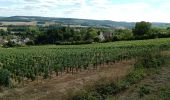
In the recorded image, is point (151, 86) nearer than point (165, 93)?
No

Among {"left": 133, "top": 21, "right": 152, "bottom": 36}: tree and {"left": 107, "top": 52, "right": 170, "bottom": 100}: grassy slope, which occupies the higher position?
{"left": 107, "top": 52, "right": 170, "bottom": 100}: grassy slope

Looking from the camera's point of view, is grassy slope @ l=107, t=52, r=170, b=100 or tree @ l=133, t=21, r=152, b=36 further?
tree @ l=133, t=21, r=152, b=36

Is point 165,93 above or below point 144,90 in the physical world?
above

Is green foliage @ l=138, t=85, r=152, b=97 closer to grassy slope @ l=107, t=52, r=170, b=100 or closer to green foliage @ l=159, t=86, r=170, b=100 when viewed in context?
grassy slope @ l=107, t=52, r=170, b=100

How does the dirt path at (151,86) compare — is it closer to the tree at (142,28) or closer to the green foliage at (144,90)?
the green foliage at (144,90)

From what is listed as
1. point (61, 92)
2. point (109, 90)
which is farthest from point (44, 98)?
point (109, 90)

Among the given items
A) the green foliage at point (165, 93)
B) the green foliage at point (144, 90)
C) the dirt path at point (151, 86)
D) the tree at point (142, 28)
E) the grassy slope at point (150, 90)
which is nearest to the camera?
the green foliage at point (165, 93)

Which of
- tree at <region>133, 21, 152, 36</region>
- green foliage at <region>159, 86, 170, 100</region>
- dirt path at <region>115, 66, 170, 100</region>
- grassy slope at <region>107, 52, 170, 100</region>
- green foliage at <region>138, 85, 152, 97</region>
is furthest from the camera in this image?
tree at <region>133, 21, 152, 36</region>

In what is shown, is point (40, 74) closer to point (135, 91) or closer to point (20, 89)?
point (20, 89)

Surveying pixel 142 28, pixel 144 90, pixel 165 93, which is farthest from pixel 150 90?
pixel 142 28

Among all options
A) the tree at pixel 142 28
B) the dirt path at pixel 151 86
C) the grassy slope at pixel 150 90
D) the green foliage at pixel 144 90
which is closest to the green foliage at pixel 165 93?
the grassy slope at pixel 150 90

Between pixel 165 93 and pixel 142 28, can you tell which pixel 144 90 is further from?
pixel 142 28

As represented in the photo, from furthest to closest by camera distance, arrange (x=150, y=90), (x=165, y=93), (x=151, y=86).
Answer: (x=151, y=86)
(x=150, y=90)
(x=165, y=93)

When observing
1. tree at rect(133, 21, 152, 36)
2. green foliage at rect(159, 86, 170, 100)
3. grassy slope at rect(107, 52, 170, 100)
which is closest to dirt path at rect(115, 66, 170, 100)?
grassy slope at rect(107, 52, 170, 100)
